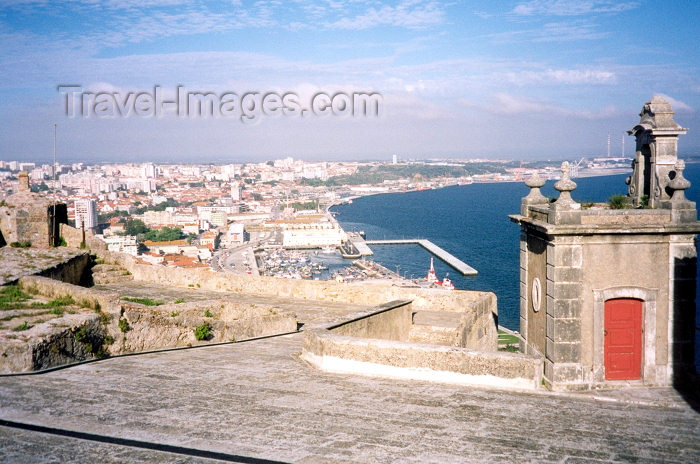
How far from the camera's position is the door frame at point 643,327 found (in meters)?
7.66

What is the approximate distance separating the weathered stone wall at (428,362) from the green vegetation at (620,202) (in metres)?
3.01

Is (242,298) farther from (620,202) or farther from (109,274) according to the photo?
(620,202)

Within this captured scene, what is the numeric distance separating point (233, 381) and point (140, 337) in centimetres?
222

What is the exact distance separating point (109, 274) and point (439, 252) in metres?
70.3

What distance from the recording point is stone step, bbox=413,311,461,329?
10781 mm

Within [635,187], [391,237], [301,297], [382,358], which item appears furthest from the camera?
[391,237]

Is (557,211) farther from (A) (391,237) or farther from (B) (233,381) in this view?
(A) (391,237)

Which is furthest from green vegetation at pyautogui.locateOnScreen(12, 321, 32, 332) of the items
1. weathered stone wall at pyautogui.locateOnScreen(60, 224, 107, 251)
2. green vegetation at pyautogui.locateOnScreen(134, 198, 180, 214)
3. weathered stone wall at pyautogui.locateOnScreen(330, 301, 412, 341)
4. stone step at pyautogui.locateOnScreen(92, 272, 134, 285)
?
green vegetation at pyautogui.locateOnScreen(134, 198, 180, 214)

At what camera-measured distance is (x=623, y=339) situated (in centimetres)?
780

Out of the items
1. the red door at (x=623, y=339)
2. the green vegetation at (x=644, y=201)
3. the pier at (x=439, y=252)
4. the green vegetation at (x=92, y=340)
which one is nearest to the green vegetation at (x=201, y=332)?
the green vegetation at (x=92, y=340)

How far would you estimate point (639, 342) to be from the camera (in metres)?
7.80

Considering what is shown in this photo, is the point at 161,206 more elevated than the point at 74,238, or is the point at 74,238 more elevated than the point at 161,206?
the point at 74,238

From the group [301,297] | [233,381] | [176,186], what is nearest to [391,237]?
[301,297]

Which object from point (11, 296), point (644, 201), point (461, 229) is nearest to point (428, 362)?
point (644, 201)
